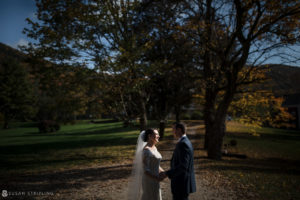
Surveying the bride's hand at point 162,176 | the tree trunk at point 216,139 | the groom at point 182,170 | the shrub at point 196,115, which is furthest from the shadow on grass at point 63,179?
the shrub at point 196,115

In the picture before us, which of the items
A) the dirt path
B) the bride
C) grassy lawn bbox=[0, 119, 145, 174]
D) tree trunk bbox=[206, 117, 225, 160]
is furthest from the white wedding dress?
tree trunk bbox=[206, 117, 225, 160]

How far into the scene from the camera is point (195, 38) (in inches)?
483

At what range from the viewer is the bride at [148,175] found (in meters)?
3.87

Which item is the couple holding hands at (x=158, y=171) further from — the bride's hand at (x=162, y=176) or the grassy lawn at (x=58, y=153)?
the grassy lawn at (x=58, y=153)

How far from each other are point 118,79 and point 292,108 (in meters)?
→ 48.7

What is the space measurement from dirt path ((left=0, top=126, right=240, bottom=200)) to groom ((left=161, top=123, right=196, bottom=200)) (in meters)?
2.81

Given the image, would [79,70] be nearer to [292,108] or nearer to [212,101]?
[212,101]

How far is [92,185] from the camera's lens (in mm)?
7184

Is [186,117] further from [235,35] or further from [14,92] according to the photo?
[14,92]

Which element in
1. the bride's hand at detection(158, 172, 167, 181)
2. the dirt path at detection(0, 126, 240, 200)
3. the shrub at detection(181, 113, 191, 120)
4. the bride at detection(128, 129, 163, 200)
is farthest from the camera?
the shrub at detection(181, 113, 191, 120)

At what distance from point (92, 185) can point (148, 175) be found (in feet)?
14.6

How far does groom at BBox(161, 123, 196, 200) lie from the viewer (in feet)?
10.5

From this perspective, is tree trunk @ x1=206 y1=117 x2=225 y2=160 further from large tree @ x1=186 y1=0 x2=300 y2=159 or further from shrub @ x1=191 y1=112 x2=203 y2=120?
shrub @ x1=191 y1=112 x2=203 y2=120

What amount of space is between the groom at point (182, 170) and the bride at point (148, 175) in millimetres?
578
